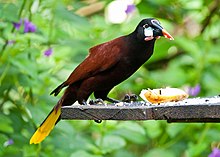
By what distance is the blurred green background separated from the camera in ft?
10.7

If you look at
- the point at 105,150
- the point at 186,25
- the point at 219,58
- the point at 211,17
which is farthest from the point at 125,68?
the point at 186,25

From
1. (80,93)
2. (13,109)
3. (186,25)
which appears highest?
(80,93)

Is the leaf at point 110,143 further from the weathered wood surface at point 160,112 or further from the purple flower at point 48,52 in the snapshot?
the weathered wood surface at point 160,112

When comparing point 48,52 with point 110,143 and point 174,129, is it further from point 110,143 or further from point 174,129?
point 174,129

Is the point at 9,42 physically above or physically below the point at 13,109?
above

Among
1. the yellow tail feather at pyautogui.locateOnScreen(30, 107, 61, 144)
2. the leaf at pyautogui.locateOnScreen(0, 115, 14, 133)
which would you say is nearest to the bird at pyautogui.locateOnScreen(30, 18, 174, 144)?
the yellow tail feather at pyautogui.locateOnScreen(30, 107, 61, 144)

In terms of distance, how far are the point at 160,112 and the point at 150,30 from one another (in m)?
0.46

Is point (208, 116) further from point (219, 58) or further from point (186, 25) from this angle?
point (186, 25)

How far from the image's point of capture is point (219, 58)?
430 centimetres

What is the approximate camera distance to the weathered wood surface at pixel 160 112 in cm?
208

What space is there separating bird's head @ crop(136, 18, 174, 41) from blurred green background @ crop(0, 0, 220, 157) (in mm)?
680

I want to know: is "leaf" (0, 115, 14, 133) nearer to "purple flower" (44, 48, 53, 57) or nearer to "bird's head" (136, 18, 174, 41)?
"purple flower" (44, 48, 53, 57)

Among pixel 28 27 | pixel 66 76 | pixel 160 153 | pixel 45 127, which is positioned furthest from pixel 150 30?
pixel 160 153

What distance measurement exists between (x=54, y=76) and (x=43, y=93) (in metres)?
0.14
